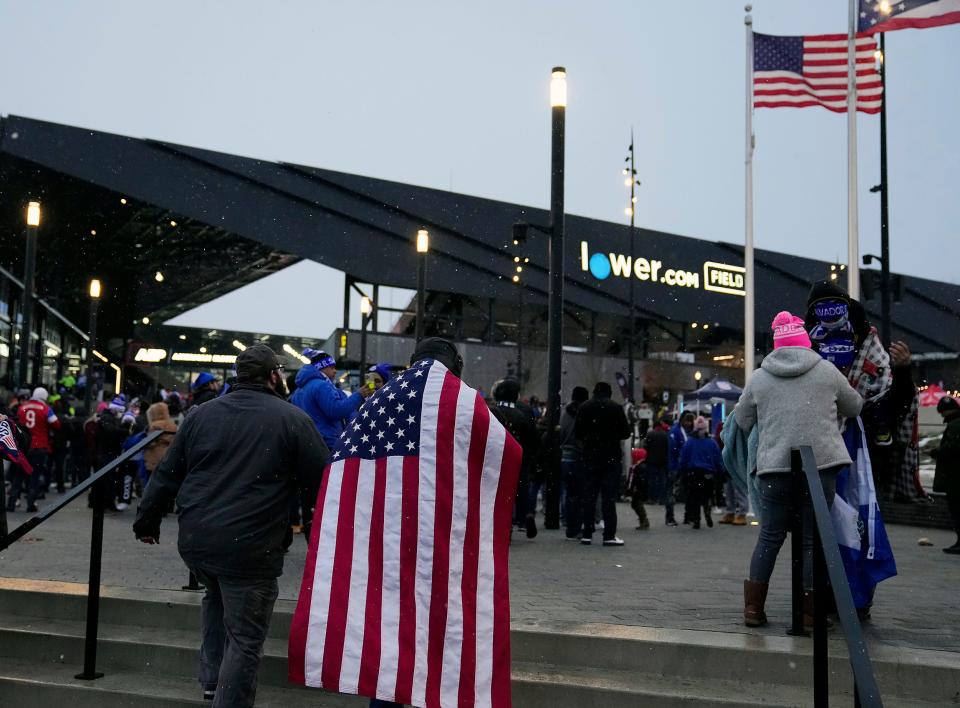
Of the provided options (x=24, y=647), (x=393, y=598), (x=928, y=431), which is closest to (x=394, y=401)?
(x=393, y=598)

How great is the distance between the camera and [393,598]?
416cm

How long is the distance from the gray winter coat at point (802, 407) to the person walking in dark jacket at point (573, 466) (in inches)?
218

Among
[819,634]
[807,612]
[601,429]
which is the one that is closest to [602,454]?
[601,429]

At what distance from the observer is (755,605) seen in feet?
18.5

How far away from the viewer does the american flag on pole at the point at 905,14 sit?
1245 cm

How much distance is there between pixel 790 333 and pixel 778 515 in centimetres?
103

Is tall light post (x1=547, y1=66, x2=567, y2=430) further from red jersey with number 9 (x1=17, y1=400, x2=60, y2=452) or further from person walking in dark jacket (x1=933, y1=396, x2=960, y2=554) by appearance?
red jersey with number 9 (x1=17, y1=400, x2=60, y2=452)

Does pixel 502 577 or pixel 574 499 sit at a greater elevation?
pixel 502 577

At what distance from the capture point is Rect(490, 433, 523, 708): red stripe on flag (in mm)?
4082

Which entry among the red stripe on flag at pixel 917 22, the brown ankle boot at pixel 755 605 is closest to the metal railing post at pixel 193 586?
the brown ankle boot at pixel 755 605

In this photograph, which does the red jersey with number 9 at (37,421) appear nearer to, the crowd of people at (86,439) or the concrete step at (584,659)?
the crowd of people at (86,439)

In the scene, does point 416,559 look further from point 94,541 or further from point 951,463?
point 951,463

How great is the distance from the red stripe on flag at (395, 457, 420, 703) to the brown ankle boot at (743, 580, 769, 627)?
2408 millimetres

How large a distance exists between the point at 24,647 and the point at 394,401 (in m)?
3.24
